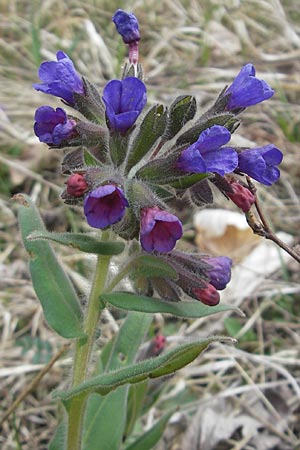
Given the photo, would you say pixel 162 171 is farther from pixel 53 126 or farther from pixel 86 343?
pixel 86 343

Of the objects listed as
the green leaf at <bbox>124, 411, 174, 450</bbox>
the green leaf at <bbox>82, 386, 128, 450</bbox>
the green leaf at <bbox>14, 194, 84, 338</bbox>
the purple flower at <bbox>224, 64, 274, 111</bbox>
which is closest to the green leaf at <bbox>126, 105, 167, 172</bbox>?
the purple flower at <bbox>224, 64, 274, 111</bbox>

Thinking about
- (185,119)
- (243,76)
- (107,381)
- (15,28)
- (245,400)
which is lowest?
(245,400)

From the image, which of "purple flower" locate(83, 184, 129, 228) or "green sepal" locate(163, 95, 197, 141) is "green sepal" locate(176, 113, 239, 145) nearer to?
"green sepal" locate(163, 95, 197, 141)

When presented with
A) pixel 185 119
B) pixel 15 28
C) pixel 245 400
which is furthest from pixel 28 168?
pixel 185 119

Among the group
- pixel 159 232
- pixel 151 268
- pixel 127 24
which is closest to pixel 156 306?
pixel 151 268

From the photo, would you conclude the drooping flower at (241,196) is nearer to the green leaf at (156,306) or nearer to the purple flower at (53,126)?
the green leaf at (156,306)

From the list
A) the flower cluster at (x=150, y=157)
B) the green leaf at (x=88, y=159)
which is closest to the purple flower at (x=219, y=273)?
the flower cluster at (x=150, y=157)

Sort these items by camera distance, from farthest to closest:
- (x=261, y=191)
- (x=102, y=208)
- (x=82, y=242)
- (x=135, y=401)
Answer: (x=261, y=191) → (x=135, y=401) → (x=82, y=242) → (x=102, y=208)

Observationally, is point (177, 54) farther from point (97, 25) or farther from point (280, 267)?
point (280, 267)
